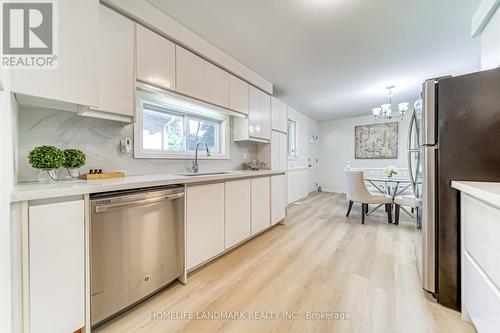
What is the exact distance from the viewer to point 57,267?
106cm

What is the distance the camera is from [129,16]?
5.33 feet

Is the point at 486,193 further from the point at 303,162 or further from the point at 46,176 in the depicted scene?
the point at 303,162

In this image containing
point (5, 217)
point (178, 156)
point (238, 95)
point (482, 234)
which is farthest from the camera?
point (238, 95)

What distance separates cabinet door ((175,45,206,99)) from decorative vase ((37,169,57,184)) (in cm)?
118

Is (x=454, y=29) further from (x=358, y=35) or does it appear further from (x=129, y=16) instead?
(x=129, y=16)

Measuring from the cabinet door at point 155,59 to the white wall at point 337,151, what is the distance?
604cm

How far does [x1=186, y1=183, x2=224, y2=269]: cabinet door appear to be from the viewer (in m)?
1.80

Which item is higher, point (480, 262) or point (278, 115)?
point (278, 115)

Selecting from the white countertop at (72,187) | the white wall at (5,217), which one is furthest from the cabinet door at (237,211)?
the white wall at (5,217)

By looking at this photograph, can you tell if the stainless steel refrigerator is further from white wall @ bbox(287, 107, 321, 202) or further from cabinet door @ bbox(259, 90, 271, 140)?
white wall @ bbox(287, 107, 321, 202)

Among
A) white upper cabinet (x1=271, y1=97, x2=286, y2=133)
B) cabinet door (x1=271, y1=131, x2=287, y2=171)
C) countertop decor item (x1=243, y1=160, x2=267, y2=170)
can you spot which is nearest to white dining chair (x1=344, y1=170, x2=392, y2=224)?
cabinet door (x1=271, y1=131, x2=287, y2=171)

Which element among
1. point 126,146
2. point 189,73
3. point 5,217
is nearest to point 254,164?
point 189,73

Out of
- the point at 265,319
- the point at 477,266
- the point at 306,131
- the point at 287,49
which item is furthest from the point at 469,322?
the point at 306,131

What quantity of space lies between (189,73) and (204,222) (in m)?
1.52
